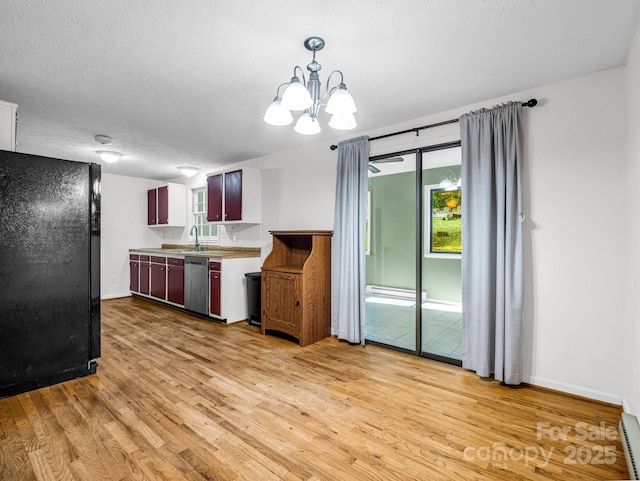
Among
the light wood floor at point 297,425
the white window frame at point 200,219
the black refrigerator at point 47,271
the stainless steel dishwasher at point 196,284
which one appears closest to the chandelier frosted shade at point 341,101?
the light wood floor at point 297,425

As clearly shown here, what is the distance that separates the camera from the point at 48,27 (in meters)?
1.80

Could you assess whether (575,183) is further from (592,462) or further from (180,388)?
(180,388)

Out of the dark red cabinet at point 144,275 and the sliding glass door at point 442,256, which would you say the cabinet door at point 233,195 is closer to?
the dark red cabinet at point 144,275

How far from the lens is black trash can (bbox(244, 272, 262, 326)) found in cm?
427

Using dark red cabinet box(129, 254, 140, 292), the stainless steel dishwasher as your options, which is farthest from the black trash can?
dark red cabinet box(129, 254, 140, 292)

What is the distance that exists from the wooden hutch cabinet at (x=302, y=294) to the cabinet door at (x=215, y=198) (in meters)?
1.45

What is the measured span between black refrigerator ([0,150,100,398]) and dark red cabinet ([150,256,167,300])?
2.55 metres

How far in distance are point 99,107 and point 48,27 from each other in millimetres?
1222

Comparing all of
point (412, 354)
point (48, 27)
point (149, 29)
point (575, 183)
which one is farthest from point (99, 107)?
point (575, 183)

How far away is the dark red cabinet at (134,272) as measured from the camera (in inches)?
236

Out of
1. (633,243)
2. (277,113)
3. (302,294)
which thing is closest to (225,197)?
(302,294)

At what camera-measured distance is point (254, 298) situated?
14.2 feet

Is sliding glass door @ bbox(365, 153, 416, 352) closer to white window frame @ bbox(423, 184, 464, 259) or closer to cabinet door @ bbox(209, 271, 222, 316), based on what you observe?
white window frame @ bbox(423, 184, 464, 259)

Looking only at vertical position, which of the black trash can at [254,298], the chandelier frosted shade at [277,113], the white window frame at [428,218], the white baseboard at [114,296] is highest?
the chandelier frosted shade at [277,113]
